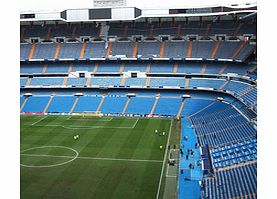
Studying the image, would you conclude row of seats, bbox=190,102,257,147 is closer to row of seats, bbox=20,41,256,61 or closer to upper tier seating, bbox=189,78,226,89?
upper tier seating, bbox=189,78,226,89

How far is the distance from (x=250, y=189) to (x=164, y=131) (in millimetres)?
21353

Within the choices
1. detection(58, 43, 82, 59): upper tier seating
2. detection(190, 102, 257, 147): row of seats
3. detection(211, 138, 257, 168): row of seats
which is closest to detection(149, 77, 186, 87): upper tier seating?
detection(190, 102, 257, 147): row of seats

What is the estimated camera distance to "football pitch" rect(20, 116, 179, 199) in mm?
25625

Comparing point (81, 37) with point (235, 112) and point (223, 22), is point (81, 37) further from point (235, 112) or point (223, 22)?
point (235, 112)

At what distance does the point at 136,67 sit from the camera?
61.1 m

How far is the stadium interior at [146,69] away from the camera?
5174 centimetres

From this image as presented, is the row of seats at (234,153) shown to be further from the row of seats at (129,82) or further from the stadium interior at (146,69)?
the row of seats at (129,82)

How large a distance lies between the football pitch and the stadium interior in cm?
519

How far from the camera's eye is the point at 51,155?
33.8 meters

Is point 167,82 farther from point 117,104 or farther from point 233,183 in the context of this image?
point 233,183

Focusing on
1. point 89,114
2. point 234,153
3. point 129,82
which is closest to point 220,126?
point 234,153

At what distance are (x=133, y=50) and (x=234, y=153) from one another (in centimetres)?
3705

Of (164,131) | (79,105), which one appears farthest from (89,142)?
(79,105)

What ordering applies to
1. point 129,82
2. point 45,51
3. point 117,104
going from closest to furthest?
point 117,104, point 129,82, point 45,51
